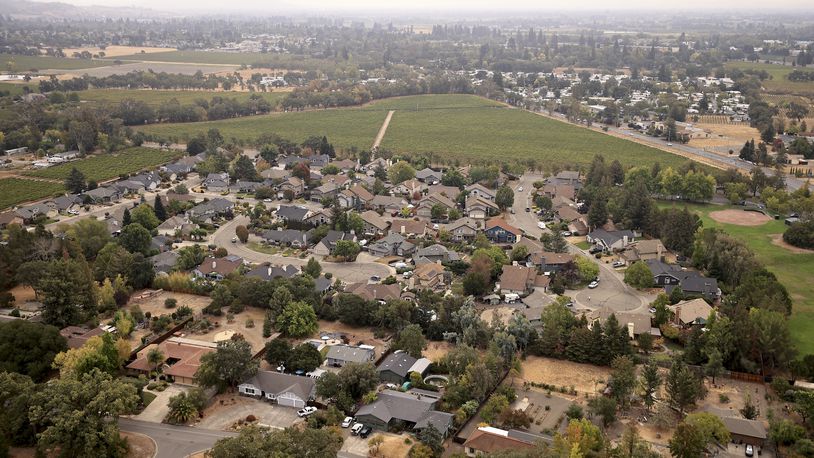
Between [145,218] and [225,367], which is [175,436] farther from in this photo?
[145,218]

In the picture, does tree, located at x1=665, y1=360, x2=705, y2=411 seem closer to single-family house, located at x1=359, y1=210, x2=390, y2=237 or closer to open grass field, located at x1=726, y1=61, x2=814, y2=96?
single-family house, located at x1=359, y1=210, x2=390, y2=237

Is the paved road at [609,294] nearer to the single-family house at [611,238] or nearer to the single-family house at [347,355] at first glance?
the single-family house at [611,238]

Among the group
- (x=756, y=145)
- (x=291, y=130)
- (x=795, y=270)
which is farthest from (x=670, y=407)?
(x=291, y=130)

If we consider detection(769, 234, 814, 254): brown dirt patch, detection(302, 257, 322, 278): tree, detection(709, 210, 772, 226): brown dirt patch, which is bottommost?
detection(709, 210, 772, 226): brown dirt patch

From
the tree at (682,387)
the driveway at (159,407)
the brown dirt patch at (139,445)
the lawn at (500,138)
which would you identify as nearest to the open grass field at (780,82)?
the lawn at (500,138)

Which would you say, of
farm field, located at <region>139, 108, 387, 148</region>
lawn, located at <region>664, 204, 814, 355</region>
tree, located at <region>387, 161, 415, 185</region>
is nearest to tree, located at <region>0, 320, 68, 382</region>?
lawn, located at <region>664, 204, 814, 355</region>

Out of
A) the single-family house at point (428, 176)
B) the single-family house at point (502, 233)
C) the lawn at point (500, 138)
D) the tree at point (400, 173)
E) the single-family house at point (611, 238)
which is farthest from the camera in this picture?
the lawn at point (500, 138)
